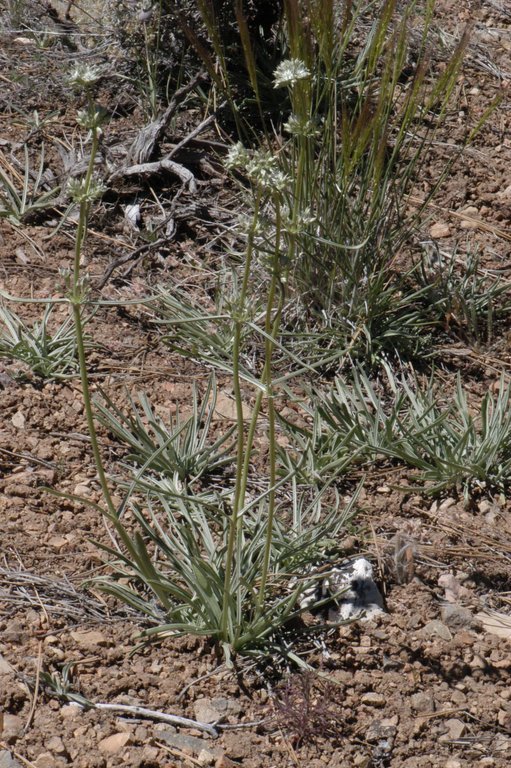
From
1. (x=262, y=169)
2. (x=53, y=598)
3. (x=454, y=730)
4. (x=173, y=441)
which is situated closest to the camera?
(x=262, y=169)

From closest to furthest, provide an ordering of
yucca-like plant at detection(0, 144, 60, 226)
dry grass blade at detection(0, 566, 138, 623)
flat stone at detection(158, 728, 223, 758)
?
flat stone at detection(158, 728, 223, 758) < dry grass blade at detection(0, 566, 138, 623) < yucca-like plant at detection(0, 144, 60, 226)

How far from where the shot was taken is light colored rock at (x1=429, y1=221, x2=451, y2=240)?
3881mm

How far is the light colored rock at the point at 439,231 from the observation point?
388 cm

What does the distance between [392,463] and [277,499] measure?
443mm

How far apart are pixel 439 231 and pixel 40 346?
186 centimetres

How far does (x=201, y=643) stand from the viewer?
2244mm

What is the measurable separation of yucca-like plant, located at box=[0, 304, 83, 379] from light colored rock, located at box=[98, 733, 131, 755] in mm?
1301

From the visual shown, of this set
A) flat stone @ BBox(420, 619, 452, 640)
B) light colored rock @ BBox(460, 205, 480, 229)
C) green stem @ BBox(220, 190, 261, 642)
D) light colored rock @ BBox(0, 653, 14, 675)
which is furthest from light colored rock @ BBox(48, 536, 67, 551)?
light colored rock @ BBox(460, 205, 480, 229)

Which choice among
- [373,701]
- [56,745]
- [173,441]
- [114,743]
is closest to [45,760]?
[56,745]

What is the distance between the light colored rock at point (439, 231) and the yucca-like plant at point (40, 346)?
5.50ft

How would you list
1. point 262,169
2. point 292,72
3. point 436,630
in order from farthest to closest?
1. point 436,630
2. point 292,72
3. point 262,169

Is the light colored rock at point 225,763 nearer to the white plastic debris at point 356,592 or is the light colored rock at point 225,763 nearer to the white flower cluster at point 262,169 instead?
the white plastic debris at point 356,592

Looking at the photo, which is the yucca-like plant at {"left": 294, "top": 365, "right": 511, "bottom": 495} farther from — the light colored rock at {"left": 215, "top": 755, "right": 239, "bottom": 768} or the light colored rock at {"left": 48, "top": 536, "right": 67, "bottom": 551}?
the light colored rock at {"left": 215, "top": 755, "right": 239, "bottom": 768}

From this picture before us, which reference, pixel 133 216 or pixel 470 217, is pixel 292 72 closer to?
pixel 133 216
